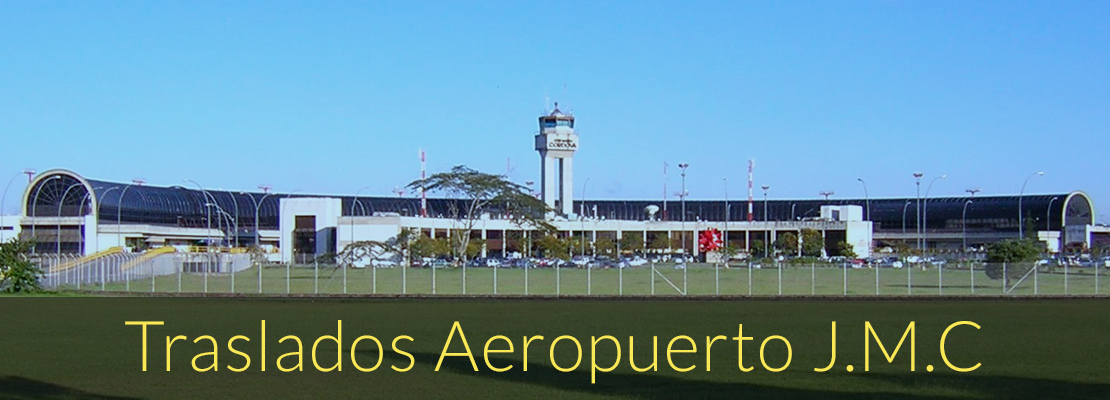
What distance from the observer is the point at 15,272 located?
186 feet

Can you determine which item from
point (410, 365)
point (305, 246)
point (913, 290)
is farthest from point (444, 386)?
point (305, 246)

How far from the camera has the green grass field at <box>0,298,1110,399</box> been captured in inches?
736

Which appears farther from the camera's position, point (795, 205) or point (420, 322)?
point (795, 205)

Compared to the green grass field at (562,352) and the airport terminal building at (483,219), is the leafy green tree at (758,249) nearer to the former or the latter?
the airport terminal building at (483,219)

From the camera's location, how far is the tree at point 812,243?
448 feet

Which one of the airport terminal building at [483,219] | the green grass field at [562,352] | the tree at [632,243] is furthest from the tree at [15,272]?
the tree at [632,243]

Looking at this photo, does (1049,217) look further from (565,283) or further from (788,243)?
(565,283)

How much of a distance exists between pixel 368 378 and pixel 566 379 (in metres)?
3.28

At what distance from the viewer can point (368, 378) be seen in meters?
20.3

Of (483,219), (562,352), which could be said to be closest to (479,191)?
(483,219)

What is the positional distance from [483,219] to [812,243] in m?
36.4

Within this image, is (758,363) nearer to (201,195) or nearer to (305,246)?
(305,246)

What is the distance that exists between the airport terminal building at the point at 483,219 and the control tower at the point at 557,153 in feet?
0.41

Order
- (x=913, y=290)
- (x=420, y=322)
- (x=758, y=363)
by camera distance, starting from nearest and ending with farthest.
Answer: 1. (x=758, y=363)
2. (x=420, y=322)
3. (x=913, y=290)
